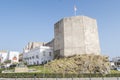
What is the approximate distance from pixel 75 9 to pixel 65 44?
9.00 metres

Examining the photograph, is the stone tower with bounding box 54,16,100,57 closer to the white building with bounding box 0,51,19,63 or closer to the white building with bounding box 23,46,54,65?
the white building with bounding box 23,46,54,65

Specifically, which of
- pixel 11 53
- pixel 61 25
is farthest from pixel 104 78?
pixel 11 53

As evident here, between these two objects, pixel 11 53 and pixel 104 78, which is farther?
pixel 11 53

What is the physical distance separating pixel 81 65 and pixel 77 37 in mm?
6899

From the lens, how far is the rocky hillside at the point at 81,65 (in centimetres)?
2944

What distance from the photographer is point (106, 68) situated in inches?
1204

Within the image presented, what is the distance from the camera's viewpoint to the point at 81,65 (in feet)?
101

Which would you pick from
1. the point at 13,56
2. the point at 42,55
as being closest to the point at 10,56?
the point at 13,56

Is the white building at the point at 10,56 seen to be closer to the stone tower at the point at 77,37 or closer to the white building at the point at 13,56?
the white building at the point at 13,56

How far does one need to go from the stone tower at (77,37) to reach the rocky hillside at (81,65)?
8.04 ft

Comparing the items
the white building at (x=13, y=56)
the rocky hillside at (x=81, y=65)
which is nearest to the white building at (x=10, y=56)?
the white building at (x=13, y=56)

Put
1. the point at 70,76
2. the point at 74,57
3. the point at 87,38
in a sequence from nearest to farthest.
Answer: the point at 70,76 → the point at 74,57 → the point at 87,38

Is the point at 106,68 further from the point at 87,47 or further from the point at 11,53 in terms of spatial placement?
the point at 11,53

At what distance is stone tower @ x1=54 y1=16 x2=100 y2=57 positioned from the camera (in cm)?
3466
